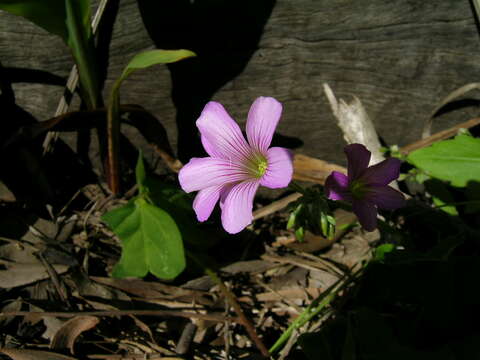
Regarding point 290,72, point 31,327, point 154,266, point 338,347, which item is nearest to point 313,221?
point 338,347

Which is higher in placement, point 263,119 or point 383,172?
point 263,119

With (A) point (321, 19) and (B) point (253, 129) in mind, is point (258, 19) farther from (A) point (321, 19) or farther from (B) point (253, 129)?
(B) point (253, 129)

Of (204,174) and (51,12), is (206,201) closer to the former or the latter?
(204,174)

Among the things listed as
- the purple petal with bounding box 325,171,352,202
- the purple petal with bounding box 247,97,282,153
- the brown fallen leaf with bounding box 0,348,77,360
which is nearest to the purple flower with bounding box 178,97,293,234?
the purple petal with bounding box 247,97,282,153

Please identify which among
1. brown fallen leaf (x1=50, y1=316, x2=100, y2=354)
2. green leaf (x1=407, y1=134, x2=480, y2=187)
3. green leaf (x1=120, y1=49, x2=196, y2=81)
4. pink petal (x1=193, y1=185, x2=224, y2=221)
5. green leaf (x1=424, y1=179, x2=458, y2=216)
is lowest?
green leaf (x1=424, y1=179, x2=458, y2=216)

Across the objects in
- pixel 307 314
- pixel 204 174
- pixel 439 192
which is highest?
pixel 204 174

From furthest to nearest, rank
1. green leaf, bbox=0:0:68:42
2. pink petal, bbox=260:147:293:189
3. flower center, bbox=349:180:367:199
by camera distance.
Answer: green leaf, bbox=0:0:68:42 → flower center, bbox=349:180:367:199 → pink petal, bbox=260:147:293:189

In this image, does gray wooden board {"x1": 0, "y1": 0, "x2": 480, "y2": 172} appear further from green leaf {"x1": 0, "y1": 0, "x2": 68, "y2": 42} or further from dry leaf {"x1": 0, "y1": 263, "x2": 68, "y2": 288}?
dry leaf {"x1": 0, "y1": 263, "x2": 68, "y2": 288}

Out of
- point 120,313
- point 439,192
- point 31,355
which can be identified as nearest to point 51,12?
point 120,313
